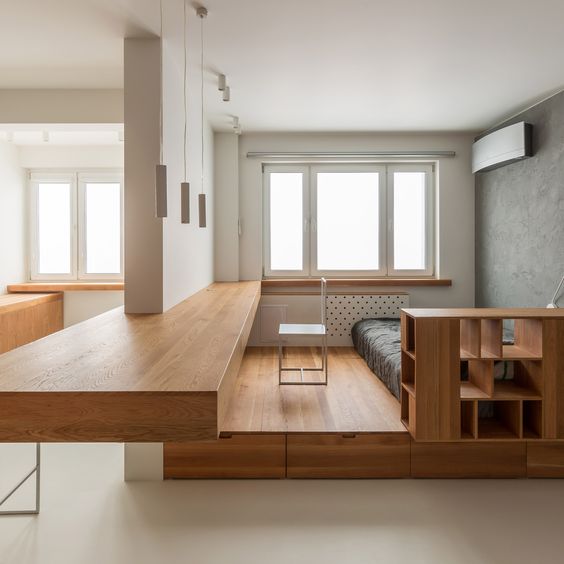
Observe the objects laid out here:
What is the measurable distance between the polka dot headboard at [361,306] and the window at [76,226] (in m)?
2.50

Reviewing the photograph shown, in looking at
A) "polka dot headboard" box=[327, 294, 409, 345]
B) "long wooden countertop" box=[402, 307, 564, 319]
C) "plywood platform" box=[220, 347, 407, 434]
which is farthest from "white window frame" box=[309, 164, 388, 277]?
"long wooden countertop" box=[402, 307, 564, 319]

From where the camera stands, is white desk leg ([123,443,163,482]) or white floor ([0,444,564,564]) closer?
white floor ([0,444,564,564])

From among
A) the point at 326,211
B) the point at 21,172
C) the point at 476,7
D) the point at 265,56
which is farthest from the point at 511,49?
the point at 21,172

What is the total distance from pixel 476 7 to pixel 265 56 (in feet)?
4.22

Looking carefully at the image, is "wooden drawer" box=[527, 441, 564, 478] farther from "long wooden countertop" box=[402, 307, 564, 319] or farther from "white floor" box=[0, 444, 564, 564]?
"long wooden countertop" box=[402, 307, 564, 319]

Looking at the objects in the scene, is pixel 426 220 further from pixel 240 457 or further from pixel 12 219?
pixel 12 219

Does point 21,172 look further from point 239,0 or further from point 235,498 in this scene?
point 235,498

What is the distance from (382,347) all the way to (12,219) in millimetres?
4175

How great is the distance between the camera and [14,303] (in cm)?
407

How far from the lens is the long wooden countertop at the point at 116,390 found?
47.1 inches

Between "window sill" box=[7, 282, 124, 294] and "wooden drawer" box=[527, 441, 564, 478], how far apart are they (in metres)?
4.01

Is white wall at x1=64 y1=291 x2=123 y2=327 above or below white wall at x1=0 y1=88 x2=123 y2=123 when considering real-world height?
below

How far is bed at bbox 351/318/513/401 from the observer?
303 centimetres

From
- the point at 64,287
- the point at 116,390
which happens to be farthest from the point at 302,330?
the point at 64,287
